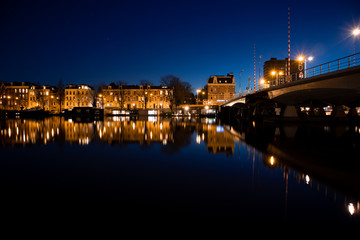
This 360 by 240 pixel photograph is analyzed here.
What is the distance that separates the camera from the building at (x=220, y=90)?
98325 mm

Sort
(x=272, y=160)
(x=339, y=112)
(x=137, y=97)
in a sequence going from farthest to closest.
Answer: (x=137, y=97)
(x=339, y=112)
(x=272, y=160)

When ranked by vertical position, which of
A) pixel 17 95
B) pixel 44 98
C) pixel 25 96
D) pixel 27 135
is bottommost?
pixel 27 135

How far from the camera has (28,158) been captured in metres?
8.77

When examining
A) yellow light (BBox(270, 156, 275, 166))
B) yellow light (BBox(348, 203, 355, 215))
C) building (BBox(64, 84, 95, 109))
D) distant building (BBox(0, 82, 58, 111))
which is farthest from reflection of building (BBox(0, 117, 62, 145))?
distant building (BBox(0, 82, 58, 111))

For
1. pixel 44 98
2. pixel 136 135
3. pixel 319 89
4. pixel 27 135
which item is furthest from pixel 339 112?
pixel 44 98

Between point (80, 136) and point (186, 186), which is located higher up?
point (80, 136)

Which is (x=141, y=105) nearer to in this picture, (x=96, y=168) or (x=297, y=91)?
(x=297, y=91)

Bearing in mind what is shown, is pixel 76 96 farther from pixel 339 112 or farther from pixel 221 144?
pixel 221 144

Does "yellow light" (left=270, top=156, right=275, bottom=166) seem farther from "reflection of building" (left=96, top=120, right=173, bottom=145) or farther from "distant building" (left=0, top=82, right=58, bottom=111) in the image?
"distant building" (left=0, top=82, right=58, bottom=111)

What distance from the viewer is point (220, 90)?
9862 centimetres

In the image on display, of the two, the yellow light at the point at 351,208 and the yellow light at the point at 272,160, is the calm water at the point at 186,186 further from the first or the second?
the yellow light at the point at 272,160

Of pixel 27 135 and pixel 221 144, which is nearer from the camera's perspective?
pixel 221 144

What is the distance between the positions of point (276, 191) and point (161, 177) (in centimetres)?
306

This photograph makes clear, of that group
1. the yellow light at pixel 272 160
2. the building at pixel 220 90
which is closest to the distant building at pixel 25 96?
the building at pixel 220 90
